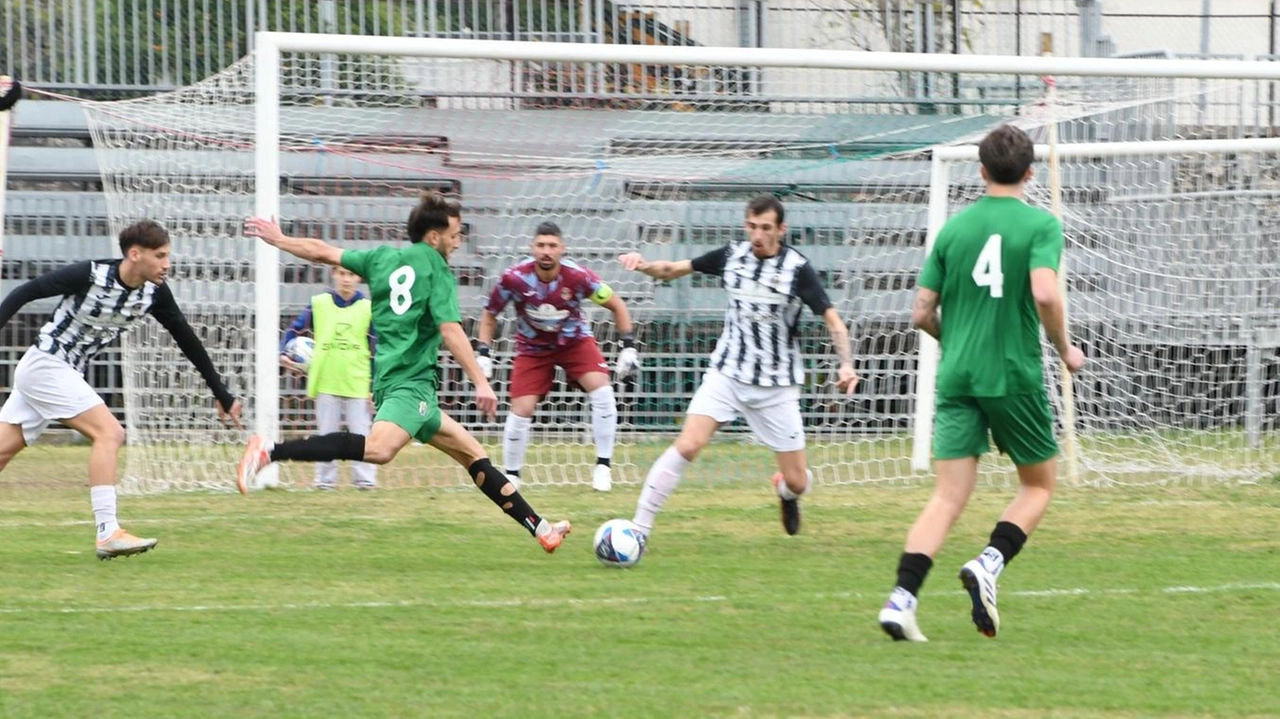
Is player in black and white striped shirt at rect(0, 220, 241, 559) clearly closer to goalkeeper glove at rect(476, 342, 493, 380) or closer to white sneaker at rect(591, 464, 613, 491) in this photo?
goalkeeper glove at rect(476, 342, 493, 380)

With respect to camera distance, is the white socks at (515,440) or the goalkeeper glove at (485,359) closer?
the goalkeeper glove at (485,359)

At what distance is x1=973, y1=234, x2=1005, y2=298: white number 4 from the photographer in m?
6.27

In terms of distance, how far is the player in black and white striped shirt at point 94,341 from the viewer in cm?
855

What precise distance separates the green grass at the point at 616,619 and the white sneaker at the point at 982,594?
11 cm

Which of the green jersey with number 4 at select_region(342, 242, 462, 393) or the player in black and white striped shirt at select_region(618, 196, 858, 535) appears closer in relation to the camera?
the green jersey with number 4 at select_region(342, 242, 462, 393)

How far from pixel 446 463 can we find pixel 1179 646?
9.00 metres

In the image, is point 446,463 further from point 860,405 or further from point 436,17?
point 436,17

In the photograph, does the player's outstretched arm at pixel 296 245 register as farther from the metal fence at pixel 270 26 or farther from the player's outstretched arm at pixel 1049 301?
the metal fence at pixel 270 26

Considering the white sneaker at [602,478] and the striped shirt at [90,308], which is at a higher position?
the striped shirt at [90,308]

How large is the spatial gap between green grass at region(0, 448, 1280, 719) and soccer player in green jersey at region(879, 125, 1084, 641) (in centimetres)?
31

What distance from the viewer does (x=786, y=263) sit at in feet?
30.0

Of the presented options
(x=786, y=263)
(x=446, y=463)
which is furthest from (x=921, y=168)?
(x=786, y=263)

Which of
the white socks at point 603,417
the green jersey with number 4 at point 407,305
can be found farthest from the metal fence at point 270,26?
the green jersey with number 4 at point 407,305

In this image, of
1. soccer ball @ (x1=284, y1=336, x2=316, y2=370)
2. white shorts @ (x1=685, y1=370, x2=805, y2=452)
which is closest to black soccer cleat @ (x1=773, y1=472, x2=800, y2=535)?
white shorts @ (x1=685, y1=370, x2=805, y2=452)
